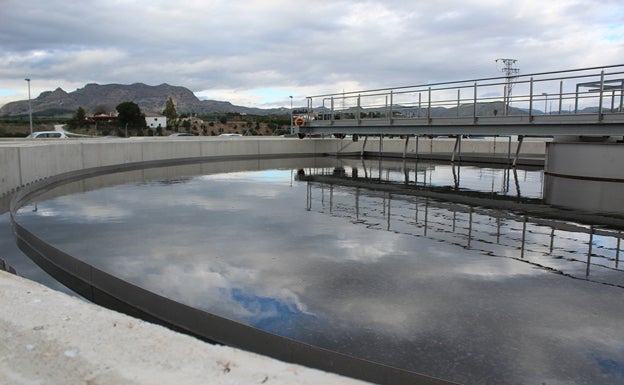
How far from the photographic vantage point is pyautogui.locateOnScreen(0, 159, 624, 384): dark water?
4.54 meters

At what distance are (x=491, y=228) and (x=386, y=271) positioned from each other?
3987 mm

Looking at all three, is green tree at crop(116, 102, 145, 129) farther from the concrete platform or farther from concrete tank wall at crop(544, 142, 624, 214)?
the concrete platform

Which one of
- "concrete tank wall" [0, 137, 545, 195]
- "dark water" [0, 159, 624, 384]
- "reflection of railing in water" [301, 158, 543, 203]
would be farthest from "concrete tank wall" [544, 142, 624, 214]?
"concrete tank wall" [0, 137, 545, 195]

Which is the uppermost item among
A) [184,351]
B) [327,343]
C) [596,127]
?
[596,127]

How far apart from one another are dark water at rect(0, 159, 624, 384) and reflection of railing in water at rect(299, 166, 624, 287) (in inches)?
1.7

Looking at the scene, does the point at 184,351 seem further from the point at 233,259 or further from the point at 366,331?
the point at 233,259

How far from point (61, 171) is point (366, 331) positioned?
15.2 metres

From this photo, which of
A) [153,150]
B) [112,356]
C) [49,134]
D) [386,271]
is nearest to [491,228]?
[386,271]

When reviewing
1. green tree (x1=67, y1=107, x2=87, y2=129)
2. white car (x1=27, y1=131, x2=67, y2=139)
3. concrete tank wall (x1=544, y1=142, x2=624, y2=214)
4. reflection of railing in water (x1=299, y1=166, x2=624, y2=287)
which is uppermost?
green tree (x1=67, y1=107, x2=87, y2=129)

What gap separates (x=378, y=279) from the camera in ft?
21.1

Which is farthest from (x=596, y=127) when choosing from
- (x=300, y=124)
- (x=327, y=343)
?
(x=300, y=124)

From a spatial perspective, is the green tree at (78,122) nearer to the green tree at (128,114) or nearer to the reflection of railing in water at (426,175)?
the green tree at (128,114)

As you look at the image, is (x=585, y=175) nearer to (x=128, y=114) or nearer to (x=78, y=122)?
(x=128, y=114)

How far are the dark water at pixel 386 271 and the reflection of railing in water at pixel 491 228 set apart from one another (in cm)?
4
